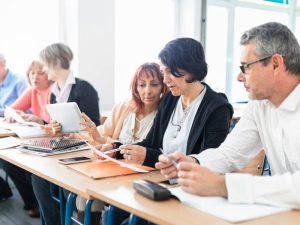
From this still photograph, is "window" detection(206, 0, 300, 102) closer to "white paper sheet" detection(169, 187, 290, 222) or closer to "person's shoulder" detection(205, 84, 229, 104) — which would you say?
"person's shoulder" detection(205, 84, 229, 104)

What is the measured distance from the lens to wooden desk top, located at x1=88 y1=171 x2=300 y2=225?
1.03 meters

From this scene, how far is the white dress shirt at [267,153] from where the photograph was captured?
113 cm

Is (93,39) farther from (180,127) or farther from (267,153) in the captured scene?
(267,153)

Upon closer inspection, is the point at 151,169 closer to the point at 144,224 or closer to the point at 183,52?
the point at 144,224

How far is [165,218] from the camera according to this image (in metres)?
1.05

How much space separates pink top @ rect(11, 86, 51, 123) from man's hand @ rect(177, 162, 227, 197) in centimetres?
217

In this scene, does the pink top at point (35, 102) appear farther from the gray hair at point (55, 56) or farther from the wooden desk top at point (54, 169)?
the wooden desk top at point (54, 169)

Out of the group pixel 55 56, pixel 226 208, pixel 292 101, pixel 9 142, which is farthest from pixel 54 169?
pixel 55 56

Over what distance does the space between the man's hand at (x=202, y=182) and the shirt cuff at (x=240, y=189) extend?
0.09 ft

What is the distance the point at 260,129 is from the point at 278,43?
358 millimetres

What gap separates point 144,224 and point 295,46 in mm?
1005

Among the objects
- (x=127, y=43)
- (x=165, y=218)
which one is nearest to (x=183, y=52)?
(x=165, y=218)

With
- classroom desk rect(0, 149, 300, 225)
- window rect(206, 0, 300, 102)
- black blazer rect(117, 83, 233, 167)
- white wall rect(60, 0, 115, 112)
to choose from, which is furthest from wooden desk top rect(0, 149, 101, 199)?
window rect(206, 0, 300, 102)

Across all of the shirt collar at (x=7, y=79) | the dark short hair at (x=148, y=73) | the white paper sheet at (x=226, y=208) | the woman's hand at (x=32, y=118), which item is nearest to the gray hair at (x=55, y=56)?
the woman's hand at (x=32, y=118)
